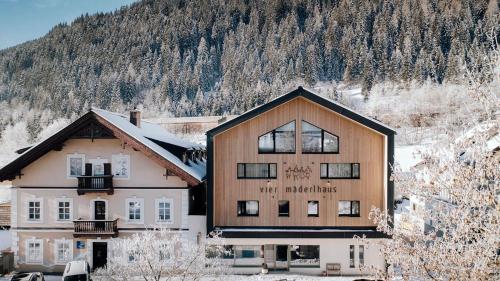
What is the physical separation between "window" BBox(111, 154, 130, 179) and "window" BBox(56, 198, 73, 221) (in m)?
3.33

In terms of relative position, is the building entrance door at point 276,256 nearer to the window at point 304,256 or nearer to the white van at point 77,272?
the window at point 304,256

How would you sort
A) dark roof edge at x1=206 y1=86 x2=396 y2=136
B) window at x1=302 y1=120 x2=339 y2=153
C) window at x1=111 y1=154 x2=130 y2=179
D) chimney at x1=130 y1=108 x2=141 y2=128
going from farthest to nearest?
chimney at x1=130 y1=108 x2=141 y2=128 < window at x1=111 y1=154 x2=130 y2=179 < window at x1=302 y1=120 x2=339 y2=153 < dark roof edge at x1=206 y1=86 x2=396 y2=136

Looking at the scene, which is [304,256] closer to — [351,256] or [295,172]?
[351,256]

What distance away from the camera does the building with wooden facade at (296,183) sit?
26609 millimetres

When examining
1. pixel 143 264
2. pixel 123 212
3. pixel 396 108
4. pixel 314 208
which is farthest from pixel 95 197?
pixel 396 108

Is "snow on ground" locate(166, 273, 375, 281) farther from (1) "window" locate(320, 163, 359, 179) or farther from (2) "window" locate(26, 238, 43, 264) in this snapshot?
(2) "window" locate(26, 238, 43, 264)

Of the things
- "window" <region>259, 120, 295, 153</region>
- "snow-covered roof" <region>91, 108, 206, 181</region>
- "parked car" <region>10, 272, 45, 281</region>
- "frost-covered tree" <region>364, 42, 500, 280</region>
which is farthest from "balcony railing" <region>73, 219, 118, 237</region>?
"frost-covered tree" <region>364, 42, 500, 280</region>

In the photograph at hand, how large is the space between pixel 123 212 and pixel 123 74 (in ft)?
581

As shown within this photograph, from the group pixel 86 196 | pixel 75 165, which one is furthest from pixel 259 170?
pixel 75 165

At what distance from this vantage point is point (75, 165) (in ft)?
→ 90.1

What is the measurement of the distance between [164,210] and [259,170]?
242 inches

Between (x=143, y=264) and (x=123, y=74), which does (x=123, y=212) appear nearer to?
(x=143, y=264)

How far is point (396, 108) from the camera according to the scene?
147250mm

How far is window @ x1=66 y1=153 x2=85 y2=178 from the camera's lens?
27344 mm
